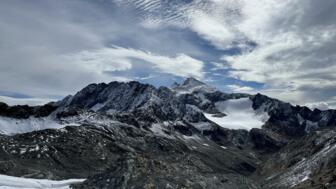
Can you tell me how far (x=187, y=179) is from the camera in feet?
291

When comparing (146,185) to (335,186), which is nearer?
(146,185)

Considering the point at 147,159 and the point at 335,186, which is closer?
the point at 147,159

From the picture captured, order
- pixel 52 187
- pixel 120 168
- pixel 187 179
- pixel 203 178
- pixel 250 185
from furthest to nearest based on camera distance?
1. pixel 250 185
2. pixel 203 178
3. pixel 187 179
4. pixel 120 168
5. pixel 52 187

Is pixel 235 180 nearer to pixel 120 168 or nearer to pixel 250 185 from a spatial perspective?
pixel 250 185

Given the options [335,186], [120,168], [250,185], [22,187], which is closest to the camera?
[22,187]

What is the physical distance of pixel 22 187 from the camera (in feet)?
236

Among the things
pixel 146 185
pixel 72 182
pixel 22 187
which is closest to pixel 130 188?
pixel 146 185

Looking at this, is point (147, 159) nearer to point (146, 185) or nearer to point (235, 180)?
point (146, 185)

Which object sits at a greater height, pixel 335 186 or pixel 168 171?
pixel 168 171

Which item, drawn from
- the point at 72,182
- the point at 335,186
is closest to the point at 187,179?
the point at 72,182

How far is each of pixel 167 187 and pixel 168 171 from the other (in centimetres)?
1326

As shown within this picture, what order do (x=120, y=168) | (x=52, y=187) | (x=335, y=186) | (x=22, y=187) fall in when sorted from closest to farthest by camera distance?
(x=22, y=187) < (x=52, y=187) < (x=120, y=168) < (x=335, y=186)

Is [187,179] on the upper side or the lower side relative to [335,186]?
upper

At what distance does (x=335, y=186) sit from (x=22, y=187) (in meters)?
155
